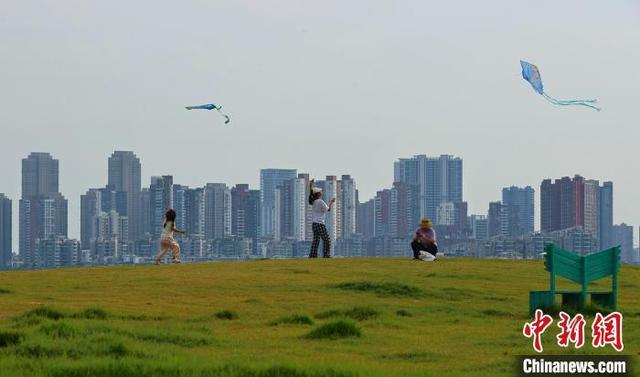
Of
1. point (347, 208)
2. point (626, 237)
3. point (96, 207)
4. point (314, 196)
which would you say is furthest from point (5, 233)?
point (314, 196)

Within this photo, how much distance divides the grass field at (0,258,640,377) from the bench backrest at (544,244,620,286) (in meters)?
0.82

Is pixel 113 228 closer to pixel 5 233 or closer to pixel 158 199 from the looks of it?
pixel 158 199

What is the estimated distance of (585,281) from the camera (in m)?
23.8

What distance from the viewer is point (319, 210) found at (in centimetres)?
3650

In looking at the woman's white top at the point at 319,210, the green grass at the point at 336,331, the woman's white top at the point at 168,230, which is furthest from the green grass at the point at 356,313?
the woman's white top at the point at 319,210

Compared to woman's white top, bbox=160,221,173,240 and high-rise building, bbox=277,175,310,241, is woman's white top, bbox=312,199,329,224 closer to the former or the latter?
woman's white top, bbox=160,221,173,240

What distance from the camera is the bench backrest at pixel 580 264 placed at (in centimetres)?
2383

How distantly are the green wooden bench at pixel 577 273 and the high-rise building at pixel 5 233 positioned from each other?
535 feet

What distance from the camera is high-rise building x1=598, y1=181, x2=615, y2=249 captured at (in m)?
147

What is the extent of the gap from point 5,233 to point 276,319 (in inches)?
6845

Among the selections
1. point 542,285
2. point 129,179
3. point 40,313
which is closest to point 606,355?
point 40,313

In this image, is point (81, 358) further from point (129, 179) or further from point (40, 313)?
point (129, 179)

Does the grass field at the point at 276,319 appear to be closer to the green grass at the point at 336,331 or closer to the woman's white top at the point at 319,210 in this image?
the green grass at the point at 336,331

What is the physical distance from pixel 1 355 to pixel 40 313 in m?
4.09
